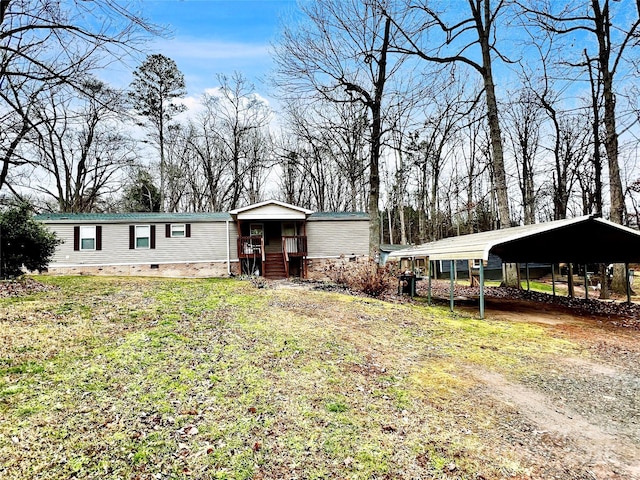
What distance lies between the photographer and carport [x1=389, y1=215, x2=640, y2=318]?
332 inches

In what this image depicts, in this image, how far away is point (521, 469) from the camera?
294 centimetres

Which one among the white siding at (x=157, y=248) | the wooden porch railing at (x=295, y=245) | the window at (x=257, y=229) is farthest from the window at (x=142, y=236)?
the wooden porch railing at (x=295, y=245)

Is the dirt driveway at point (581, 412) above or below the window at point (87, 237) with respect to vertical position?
below

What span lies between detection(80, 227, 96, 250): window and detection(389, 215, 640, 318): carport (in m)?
14.9

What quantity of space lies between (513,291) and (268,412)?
45.9 feet

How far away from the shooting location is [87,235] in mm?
17406

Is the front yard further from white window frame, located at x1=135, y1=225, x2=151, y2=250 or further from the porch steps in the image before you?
white window frame, located at x1=135, y1=225, x2=151, y2=250

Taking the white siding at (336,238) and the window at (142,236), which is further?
the white siding at (336,238)

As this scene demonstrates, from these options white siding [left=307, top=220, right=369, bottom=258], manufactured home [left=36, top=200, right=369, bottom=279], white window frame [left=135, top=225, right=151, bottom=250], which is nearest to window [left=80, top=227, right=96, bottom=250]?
manufactured home [left=36, top=200, right=369, bottom=279]

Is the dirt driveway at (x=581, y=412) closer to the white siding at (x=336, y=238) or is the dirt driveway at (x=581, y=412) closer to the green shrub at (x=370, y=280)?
the green shrub at (x=370, y=280)

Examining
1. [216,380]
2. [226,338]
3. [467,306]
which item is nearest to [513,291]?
[467,306]

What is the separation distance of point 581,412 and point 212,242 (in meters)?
17.3

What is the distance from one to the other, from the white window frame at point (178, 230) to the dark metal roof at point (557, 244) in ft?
37.6

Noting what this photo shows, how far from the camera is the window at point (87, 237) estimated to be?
17234 millimetres
